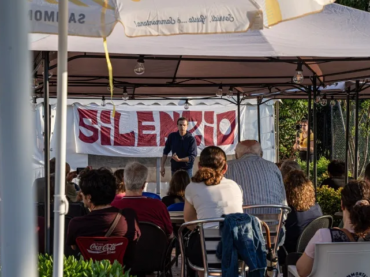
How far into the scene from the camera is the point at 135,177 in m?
5.08

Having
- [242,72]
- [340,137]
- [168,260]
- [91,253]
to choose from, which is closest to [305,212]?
[168,260]

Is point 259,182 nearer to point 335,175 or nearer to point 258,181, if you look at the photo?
point 258,181

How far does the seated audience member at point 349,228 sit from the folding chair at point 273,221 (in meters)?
0.56

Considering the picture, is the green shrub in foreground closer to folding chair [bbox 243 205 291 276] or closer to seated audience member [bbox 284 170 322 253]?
folding chair [bbox 243 205 291 276]

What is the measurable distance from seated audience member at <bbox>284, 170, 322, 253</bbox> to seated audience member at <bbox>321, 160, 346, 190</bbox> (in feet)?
10.1

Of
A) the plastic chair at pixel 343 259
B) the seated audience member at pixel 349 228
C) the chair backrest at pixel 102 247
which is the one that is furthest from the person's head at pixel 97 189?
the plastic chair at pixel 343 259

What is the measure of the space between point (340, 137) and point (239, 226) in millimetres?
15196

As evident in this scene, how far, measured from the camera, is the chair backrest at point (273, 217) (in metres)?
4.57

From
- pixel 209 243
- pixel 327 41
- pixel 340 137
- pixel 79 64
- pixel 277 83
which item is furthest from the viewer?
pixel 340 137

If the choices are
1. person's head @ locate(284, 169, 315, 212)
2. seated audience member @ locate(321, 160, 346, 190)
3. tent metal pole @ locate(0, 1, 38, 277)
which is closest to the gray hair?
person's head @ locate(284, 169, 315, 212)

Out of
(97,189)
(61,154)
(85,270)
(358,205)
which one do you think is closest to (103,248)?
(97,189)

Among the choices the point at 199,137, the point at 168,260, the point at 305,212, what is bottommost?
the point at 168,260

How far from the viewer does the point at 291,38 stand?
4.86 meters

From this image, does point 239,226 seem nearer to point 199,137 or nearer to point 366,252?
point 366,252
